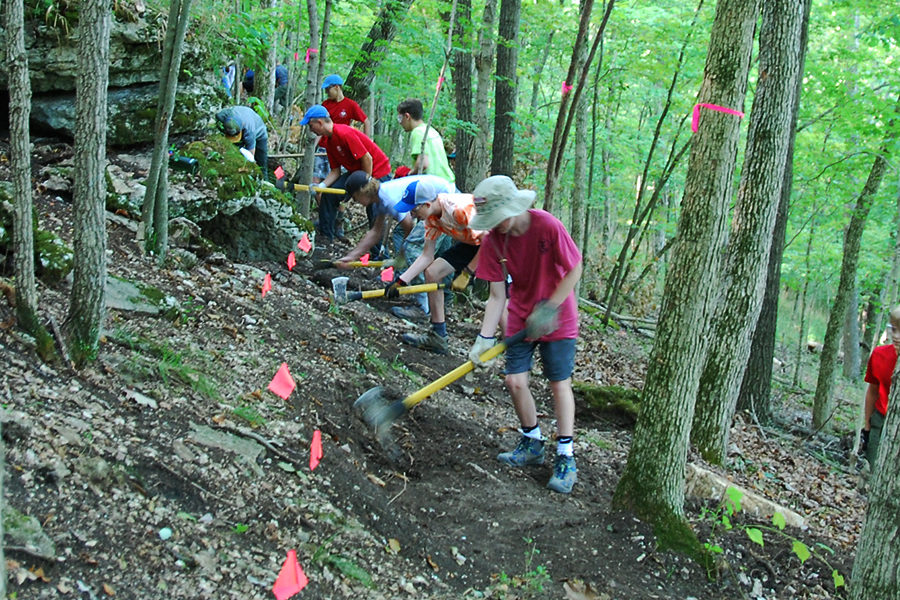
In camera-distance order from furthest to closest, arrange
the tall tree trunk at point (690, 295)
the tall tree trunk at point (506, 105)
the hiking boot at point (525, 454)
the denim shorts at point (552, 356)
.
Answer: the tall tree trunk at point (506, 105) → the hiking boot at point (525, 454) → the denim shorts at point (552, 356) → the tall tree trunk at point (690, 295)

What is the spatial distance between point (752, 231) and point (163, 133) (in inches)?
199

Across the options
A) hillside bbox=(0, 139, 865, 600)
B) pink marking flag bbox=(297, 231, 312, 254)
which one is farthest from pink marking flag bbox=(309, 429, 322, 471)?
pink marking flag bbox=(297, 231, 312, 254)

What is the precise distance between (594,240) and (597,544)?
837 inches

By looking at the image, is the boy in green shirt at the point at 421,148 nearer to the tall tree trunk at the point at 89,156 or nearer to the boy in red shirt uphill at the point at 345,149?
the boy in red shirt uphill at the point at 345,149

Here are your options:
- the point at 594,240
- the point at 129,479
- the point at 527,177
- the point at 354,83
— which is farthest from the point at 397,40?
the point at 594,240

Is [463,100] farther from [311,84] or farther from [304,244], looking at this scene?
[304,244]

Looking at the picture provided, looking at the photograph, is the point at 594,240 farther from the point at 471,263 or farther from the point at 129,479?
the point at 129,479

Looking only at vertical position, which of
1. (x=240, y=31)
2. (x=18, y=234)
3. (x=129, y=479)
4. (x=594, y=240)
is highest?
(x=240, y=31)

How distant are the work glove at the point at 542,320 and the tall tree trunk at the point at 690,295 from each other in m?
0.67

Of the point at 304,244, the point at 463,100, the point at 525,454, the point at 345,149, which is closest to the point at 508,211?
the point at 525,454

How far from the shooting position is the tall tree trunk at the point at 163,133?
5.00 metres

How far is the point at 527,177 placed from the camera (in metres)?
18.6

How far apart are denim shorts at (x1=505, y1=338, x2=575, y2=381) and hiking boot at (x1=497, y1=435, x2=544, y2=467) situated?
62 cm

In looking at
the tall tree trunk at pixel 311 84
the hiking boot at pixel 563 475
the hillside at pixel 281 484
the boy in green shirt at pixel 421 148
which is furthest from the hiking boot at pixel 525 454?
the tall tree trunk at pixel 311 84
